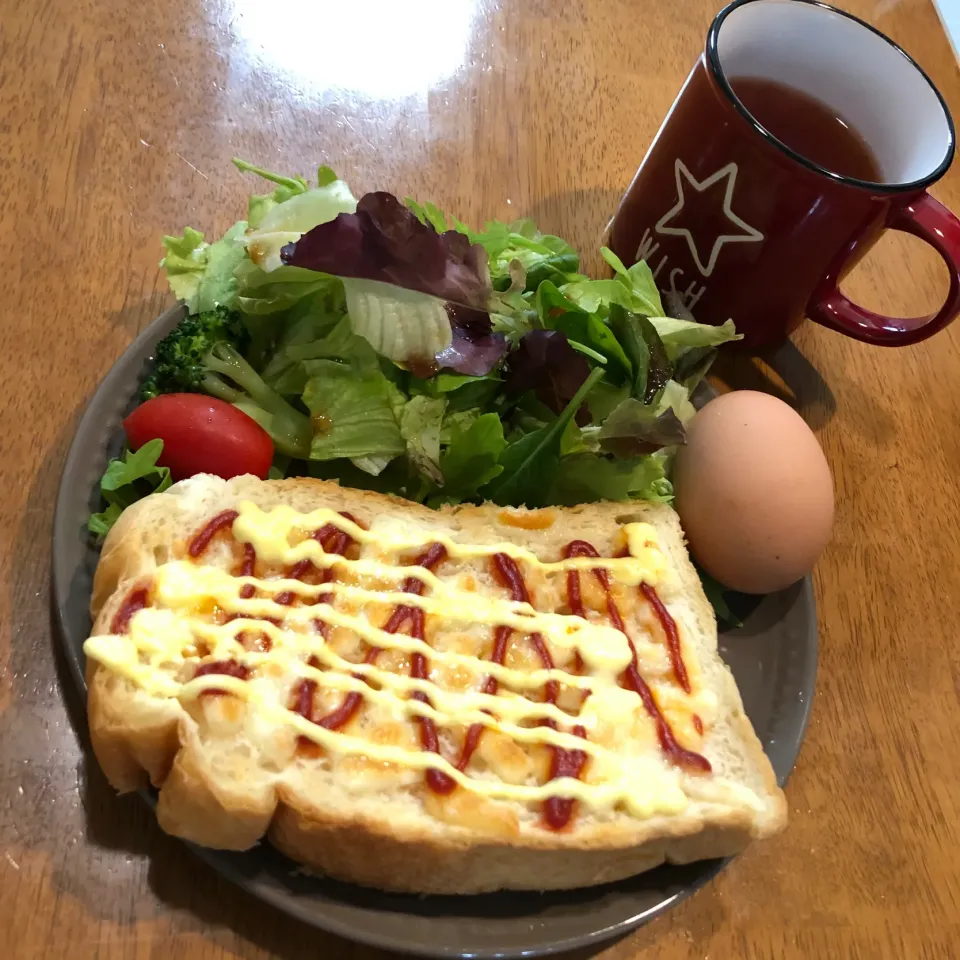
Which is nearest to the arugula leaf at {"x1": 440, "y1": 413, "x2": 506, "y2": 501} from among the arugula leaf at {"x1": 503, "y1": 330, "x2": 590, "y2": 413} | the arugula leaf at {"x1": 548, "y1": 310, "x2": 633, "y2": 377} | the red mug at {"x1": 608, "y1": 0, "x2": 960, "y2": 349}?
the arugula leaf at {"x1": 503, "y1": 330, "x2": 590, "y2": 413}

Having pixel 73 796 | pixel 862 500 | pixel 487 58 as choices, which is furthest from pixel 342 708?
pixel 487 58

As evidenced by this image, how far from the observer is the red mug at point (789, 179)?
1.25 m

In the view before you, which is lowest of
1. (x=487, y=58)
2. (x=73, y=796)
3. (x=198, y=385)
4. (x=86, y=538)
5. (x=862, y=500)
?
(x=73, y=796)

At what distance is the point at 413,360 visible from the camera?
4.16ft

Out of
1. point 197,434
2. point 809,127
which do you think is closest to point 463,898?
point 197,434

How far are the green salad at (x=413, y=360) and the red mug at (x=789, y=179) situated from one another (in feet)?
0.38

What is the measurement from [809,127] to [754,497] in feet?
2.22

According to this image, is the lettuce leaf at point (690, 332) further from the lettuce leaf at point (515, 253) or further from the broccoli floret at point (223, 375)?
the broccoli floret at point (223, 375)

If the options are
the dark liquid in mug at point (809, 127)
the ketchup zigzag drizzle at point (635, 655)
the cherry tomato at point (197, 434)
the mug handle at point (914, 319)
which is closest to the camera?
the ketchup zigzag drizzle at point (635, 655)

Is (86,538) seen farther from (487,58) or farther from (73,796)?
(487,58)

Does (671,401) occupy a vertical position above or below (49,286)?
above

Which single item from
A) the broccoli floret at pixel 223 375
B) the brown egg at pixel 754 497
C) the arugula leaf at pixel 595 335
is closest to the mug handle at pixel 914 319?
the brown egg at pixel 754 497

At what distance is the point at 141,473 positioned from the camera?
113 cm

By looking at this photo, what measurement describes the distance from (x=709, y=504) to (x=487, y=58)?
49.5 inches
